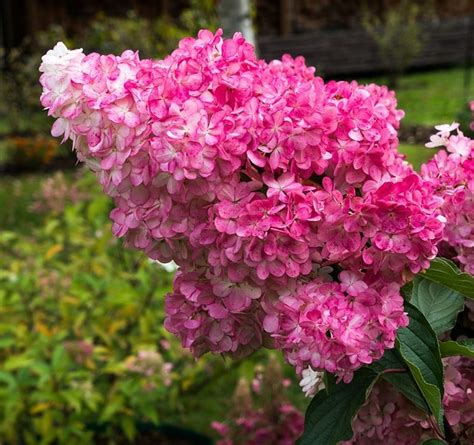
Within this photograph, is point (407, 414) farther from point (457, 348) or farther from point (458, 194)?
point (458, 194)

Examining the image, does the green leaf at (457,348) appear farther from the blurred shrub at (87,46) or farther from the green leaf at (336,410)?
the blurred shrub at (87,46)

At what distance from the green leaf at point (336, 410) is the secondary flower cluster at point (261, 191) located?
0.41 feet

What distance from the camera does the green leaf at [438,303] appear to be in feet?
3.60

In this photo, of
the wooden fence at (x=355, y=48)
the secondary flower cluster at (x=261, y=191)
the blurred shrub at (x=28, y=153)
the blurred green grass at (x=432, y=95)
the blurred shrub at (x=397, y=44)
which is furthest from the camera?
the wooden fence at (x=355, y=48)

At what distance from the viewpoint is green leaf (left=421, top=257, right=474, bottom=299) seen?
975 mm

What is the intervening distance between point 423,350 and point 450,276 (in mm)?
91

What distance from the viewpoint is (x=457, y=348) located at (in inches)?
→ 40.0

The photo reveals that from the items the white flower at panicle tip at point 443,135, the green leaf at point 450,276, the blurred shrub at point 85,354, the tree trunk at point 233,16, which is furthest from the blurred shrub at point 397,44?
the green leaf at point 450,276

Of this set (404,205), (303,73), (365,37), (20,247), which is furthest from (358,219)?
(365,37)

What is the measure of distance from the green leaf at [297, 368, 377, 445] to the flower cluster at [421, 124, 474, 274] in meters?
0.20

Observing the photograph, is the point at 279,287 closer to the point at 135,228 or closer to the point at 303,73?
the point at 135,228

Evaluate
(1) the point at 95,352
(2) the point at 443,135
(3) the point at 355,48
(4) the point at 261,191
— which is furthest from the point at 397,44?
(4) the point at 261,191

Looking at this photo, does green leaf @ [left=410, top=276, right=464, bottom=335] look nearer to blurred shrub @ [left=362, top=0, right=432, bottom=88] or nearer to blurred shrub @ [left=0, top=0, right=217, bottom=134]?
blurred shrub @ [left=0, top=0, right=217, bottom=134]

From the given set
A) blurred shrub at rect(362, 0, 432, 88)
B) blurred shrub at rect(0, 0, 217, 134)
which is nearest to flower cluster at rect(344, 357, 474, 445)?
blurred shrub at rect(0, 0, 217, 134)
